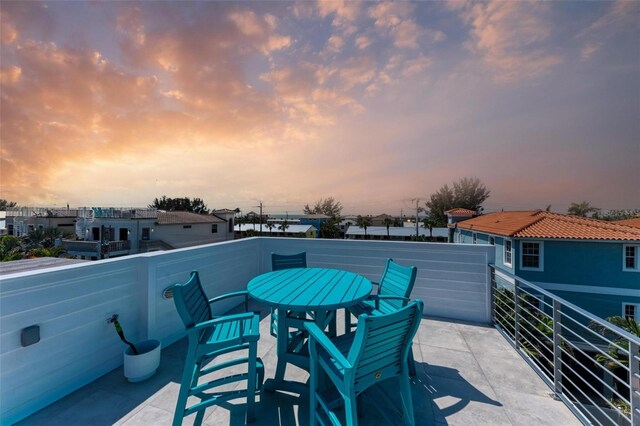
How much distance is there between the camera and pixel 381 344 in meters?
1.40

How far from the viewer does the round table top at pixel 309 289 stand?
5.91ft

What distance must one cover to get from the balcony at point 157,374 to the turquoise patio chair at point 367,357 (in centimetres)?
49

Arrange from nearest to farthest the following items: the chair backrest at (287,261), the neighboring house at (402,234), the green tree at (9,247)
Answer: the chair backrest at (287,261)
the green tree at (9,247)
the neighboring house at (402,234)

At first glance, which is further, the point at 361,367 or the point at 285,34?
the point at 285,34

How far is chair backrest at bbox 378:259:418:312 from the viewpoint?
7.68 feet

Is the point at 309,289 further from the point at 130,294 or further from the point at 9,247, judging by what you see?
the point at 9,247

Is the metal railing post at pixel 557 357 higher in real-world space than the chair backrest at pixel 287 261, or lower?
lower

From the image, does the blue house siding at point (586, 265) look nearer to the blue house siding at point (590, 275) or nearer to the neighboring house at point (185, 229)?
the blue house siding at point (590, 275)

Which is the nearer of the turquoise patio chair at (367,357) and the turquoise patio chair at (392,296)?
the turquoise patio chair at (367,357)

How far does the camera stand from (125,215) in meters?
19.2

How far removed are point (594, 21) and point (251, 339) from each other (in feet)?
27.5

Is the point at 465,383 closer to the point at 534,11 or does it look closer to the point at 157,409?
the point at 157,409

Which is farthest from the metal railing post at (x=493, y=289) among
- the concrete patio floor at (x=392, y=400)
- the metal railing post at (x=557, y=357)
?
the metal railing post at (x=557, y=357)

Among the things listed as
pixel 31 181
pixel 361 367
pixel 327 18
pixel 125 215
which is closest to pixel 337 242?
pixel 361 367
